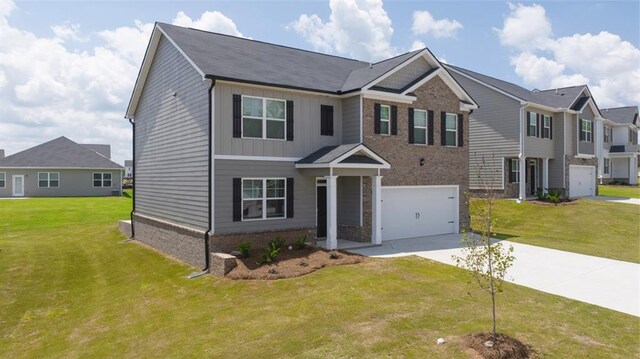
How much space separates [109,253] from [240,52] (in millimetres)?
10476

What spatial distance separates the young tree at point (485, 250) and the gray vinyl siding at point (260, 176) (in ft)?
18.8

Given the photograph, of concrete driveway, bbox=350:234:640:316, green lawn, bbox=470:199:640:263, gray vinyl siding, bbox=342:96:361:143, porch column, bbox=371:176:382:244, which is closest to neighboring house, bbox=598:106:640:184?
green lawn, bbox=470:199:640:263

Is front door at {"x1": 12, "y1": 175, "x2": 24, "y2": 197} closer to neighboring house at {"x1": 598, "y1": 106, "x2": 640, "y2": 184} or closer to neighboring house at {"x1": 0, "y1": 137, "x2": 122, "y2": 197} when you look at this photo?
neighboring house at {"x1": 0, "y1": 137, "x2": 122, "y2": 197}

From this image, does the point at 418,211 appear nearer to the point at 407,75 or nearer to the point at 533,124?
the point at 407,75

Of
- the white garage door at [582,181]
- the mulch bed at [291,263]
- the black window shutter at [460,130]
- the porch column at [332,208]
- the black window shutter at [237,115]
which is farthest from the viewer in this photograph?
the white garage door at [582,181]

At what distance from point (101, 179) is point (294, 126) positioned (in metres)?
37.0

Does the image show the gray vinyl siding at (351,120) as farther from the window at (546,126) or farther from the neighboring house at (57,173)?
the neighboring house at (57,173)

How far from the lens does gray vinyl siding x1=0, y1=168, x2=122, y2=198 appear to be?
42844 millimetres

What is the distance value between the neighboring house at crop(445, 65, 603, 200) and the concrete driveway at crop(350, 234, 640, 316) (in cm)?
1163

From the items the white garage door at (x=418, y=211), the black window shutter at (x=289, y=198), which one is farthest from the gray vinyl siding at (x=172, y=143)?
the white garage door at (x=418, y=211)

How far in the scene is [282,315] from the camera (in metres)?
9.86

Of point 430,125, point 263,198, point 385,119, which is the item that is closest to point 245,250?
point 263,198

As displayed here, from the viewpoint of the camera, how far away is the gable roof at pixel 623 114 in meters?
47.3

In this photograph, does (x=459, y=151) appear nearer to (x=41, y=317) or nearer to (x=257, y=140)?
(x=257, y=140)
